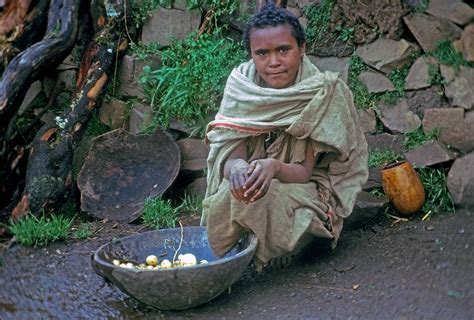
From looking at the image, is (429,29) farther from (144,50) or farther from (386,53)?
(144,50)

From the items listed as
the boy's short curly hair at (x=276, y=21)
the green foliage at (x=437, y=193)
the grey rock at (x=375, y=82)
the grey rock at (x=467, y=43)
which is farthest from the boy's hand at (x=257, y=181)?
the grey rock at (x=467, y=43)

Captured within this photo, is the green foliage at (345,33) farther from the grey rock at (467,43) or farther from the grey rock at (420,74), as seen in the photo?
the grey rock at (467,43)

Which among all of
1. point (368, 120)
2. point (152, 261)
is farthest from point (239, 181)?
point (368, 120)

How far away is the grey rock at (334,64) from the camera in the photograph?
184 inches

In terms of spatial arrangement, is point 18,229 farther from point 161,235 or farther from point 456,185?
point 456,185

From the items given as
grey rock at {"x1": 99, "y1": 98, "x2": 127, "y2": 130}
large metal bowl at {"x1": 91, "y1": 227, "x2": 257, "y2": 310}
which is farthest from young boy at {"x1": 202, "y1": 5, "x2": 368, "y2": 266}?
grey rock at {"x1": 99, "y1": 98, "x2": 127, "y2": 130}

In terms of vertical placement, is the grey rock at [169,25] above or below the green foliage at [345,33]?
below

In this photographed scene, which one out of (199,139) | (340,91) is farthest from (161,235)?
(199,139)

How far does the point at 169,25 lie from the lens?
17.7 ft

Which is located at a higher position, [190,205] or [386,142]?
[386,142]

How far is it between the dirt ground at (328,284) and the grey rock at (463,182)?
0.09 metres

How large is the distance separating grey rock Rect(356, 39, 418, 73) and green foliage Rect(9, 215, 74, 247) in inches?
94.2

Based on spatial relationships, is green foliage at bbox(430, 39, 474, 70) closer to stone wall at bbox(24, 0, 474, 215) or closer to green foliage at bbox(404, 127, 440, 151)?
stone wall at bbox(24, 0, 474, 215)

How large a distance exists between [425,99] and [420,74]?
0.56 feet
